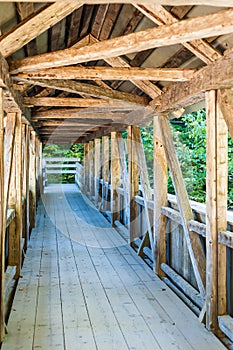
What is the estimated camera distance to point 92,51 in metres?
2.83

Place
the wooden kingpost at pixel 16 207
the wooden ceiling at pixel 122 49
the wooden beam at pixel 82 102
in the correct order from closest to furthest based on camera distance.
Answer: the wooden ceiling at pixel 122 49
the wooden kingpost at pixel 16 207
the wooden beam at pixel 82 102

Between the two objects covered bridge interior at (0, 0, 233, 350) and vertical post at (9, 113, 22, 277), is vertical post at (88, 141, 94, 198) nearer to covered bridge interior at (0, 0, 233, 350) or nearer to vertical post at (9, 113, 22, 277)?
covered bridge interior at (0, 0, 233, 350)

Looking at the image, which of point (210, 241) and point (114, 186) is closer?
point (210, 241)

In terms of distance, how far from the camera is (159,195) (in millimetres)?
4918

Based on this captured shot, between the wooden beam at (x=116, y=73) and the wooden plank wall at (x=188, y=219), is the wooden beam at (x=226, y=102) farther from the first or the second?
the wooden beam at (x=116, y=73)

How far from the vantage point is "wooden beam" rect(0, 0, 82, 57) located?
Answer: 252cm

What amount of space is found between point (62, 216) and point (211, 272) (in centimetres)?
693

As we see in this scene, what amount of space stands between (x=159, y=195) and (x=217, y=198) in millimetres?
1769

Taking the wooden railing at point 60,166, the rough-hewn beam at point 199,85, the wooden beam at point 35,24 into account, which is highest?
the wooden beam at point 35,24

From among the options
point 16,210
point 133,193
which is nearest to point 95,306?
point 16,210

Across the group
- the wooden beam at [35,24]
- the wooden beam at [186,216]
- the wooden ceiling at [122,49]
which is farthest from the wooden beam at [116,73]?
the wooden beam at [186,216]

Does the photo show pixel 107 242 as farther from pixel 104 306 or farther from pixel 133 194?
pixel 104 306

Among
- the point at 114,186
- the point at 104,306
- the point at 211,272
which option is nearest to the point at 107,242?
the point at 114,186

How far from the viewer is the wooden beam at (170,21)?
276cm
